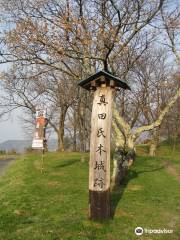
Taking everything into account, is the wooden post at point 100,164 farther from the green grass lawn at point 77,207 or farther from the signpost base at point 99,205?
the green grass lawn at point 77,207

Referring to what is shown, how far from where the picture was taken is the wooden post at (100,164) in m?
11.2

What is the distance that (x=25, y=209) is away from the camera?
1282cm

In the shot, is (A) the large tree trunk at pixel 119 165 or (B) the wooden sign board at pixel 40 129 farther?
(B) the wooden sign board at pixel 40 129

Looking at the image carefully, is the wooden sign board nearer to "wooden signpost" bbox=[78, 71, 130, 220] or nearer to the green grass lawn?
the green grass lawn

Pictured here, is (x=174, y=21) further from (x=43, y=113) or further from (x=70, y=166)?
(x=70, y=166)

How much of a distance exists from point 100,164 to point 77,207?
258 cm

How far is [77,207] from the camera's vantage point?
13008mm

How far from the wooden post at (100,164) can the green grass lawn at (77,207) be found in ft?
1.51

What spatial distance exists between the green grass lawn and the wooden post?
0.46 metres

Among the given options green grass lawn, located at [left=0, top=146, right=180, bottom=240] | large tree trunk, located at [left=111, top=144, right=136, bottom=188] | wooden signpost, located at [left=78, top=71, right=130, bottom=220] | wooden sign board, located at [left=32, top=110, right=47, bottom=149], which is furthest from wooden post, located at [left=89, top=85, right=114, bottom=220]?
wooden sign board, located at [left=32, top=110, right=47, bottom=149]

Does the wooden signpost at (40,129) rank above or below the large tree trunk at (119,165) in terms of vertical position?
above

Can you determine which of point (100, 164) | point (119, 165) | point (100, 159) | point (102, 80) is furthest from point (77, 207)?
point (119, 165)

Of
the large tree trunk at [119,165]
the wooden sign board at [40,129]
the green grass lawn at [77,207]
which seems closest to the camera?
the green grass lawn at [77,207]

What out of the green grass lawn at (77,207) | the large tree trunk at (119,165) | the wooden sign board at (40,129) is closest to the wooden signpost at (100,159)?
the green grass lawn at (77,207)
